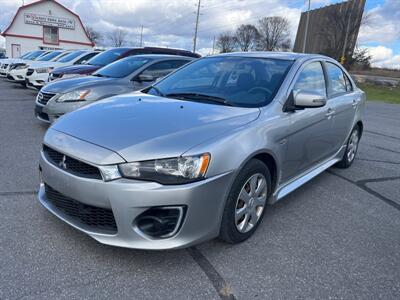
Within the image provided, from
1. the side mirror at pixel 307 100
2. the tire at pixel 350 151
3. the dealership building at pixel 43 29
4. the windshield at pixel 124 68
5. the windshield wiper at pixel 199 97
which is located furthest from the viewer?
the dealership building at pixel 43 29

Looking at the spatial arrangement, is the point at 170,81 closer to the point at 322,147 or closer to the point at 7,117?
→ the point at 322,147

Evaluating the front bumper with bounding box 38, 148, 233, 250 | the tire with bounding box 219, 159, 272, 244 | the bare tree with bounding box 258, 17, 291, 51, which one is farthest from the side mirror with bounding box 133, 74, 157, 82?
the bare tree with bounding box 258, 17, 291, 51

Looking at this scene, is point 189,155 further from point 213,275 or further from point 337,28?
point 337,28

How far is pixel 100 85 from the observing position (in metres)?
6.41

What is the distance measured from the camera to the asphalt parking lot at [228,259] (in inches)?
93.6

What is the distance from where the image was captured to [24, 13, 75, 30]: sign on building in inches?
1804

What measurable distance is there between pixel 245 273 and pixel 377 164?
13.7 feet

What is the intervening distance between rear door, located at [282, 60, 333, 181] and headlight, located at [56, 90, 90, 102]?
3.90 meters

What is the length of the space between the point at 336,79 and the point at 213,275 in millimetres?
3341

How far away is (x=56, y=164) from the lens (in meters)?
2.77

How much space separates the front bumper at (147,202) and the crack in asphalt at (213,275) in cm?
23

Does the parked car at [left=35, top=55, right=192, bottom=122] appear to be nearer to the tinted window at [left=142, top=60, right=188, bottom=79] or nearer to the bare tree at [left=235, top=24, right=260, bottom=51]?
the tinted window at [left=142, top=60, right=188, bottom=79]

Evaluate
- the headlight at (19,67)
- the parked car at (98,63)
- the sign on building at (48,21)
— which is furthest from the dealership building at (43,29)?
the parked car at (98,63)

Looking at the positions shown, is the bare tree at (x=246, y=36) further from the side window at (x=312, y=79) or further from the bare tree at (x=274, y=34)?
the side window at (x=312, y=79)
